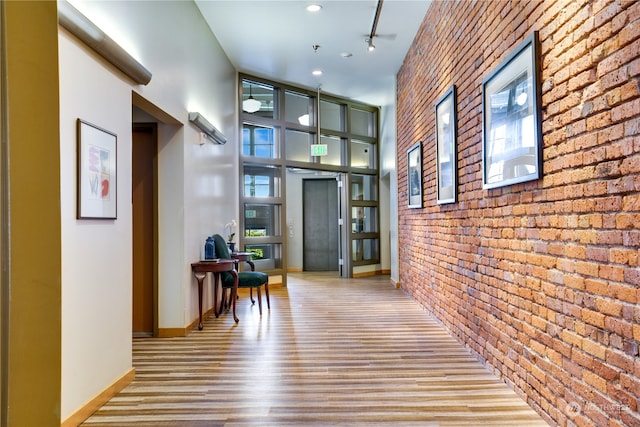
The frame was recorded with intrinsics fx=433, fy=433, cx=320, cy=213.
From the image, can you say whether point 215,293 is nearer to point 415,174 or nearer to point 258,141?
point 415,174

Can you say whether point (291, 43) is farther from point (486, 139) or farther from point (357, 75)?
point (486, 139)

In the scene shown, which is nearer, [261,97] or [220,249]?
[220,249]

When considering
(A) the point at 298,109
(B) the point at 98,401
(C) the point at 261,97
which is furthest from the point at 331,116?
(B) the point at 98,401

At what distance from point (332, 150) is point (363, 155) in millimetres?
895

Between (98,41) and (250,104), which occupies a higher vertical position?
(250,104)

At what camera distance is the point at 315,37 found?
598 centimetres

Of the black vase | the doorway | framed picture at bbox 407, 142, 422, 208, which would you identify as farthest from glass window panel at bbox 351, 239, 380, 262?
the doorway

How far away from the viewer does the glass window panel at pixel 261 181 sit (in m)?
7.71

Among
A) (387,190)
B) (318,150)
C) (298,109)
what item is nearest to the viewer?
(318,150)

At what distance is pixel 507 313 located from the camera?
3.02 metres

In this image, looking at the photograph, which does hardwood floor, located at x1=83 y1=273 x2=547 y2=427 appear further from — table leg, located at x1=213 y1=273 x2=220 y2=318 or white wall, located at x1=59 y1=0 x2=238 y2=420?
white wall, located at x1=59 y1=0 x2=238 y2=420

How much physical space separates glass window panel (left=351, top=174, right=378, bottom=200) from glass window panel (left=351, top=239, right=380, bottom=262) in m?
0.97

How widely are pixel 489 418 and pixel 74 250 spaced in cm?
265

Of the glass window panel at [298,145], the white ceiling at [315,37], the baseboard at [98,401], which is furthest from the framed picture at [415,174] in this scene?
the baseboard at [98,401]
